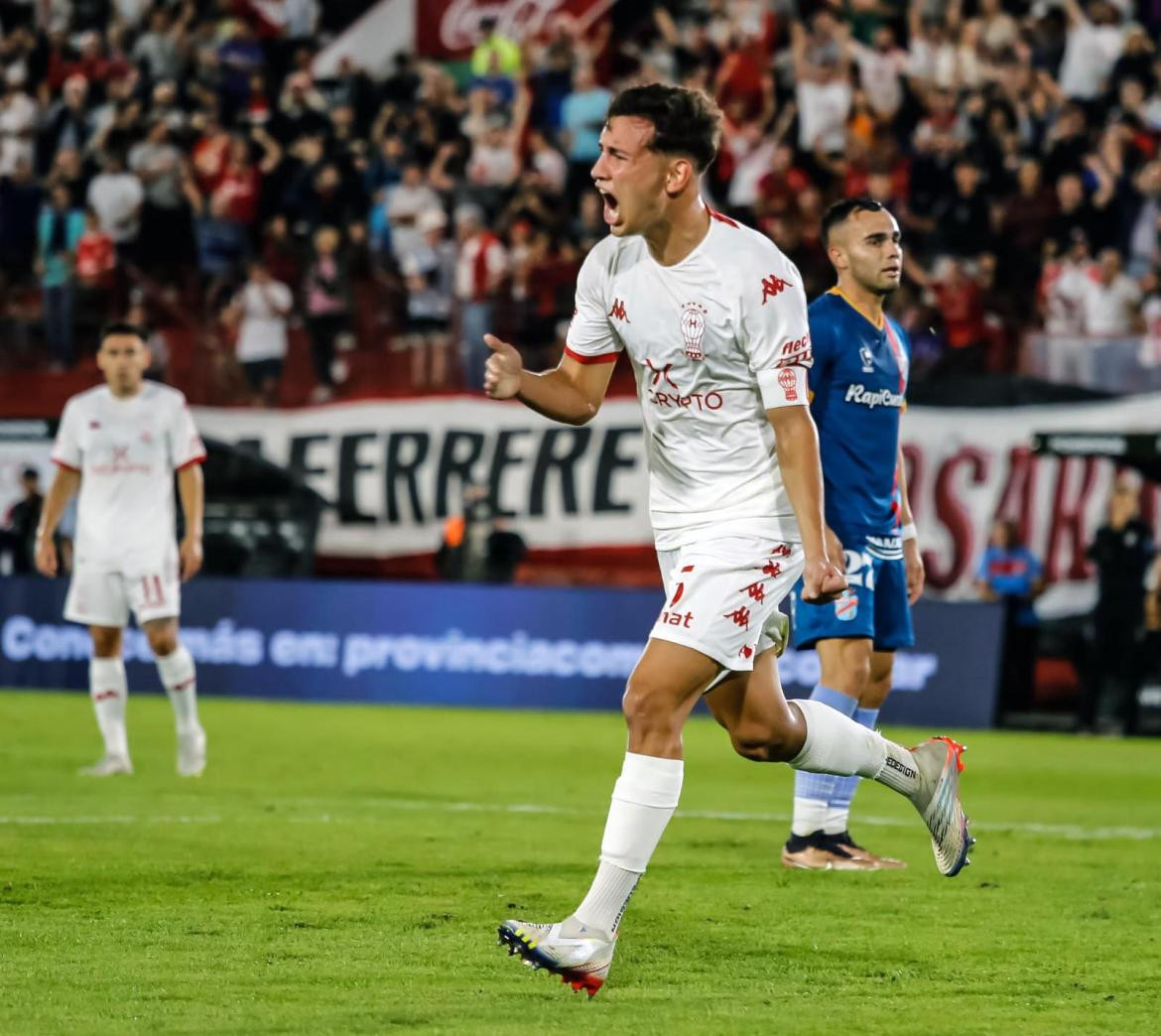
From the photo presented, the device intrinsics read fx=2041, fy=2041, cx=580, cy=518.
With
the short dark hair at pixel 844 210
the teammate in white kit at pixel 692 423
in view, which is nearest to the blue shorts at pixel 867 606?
the short dark hair at pixel 844 210

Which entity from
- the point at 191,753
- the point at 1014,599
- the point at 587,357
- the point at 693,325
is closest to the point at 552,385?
the point at 587,357

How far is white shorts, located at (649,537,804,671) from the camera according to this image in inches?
217

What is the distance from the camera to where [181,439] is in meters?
11.4

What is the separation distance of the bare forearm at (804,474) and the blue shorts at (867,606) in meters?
2.08

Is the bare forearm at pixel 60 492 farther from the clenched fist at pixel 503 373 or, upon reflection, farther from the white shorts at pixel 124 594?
the clenched fist at pixel 503 373

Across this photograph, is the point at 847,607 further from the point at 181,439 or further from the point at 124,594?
the point at 124,594

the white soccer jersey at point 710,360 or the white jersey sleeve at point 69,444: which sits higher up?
the white soccer jersey at point 710,360

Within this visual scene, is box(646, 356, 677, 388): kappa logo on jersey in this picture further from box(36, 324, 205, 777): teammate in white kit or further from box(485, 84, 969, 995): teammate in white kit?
box(36, 324, 205, 777): teammate in white kit

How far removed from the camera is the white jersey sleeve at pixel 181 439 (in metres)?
11.4

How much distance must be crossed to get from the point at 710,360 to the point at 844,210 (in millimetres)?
2561

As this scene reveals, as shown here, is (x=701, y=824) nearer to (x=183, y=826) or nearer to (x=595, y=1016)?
(x=183, y=826)

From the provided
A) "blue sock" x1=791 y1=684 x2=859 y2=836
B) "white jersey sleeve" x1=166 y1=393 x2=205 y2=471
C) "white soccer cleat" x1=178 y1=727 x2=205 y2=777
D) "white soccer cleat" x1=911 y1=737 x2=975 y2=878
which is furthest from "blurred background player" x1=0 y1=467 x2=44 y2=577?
"white soccer cleat" x1=911 y1=737 x2=975 y2=878

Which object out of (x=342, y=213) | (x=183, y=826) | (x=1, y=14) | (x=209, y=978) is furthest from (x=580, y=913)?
(x=1, y=14)

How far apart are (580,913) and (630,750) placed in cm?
46
